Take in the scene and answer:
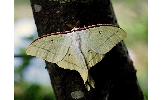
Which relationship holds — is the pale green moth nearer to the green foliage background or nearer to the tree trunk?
the tree trunk

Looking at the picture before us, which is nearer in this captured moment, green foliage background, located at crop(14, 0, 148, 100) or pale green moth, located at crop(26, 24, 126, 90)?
pale green moth, located at crop(26, 24, 126, 90)

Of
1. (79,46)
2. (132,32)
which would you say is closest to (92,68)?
(79,46)

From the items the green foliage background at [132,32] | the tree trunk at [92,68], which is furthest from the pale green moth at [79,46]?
the green foliage background at [132,32]

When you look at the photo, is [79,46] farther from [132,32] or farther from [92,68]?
[132,32]

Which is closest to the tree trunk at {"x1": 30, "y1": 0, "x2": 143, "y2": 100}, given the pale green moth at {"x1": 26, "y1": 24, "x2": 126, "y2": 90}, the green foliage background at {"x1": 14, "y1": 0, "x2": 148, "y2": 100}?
the pale green moth at {"x1": 26, "y1": 24, "x2": 126, "y2": 90}

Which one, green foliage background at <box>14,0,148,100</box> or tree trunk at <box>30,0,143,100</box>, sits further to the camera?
green foliage background at <box>14,0,148,100</box>
